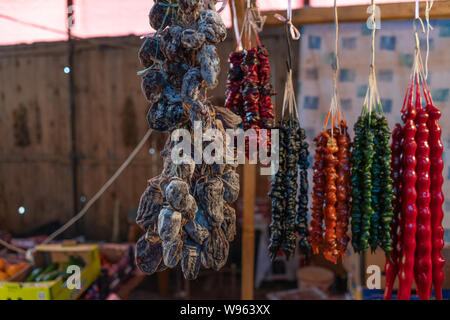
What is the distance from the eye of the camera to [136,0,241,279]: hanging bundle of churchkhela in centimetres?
97

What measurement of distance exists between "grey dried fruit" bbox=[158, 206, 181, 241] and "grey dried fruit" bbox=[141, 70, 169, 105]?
0.37 m

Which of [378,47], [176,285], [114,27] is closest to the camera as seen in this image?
[378,47]

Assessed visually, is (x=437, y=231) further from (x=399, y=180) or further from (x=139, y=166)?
(x=139, y=166)

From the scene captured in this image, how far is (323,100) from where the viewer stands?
236 centimetres

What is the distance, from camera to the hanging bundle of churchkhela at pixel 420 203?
1207 mm

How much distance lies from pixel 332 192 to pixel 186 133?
64cm

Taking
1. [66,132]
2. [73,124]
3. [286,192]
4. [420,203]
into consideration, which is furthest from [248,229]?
[66,132]

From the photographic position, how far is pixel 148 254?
3.45ft

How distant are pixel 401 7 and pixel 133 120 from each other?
4.17 metres

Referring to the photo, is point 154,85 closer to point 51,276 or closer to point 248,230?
point 248,230

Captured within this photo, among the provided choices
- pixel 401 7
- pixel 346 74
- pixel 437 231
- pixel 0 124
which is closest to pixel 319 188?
pixel 437 231

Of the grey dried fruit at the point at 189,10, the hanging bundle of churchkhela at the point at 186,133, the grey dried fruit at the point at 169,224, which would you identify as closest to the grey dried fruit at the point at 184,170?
the hanging bundle of churchkhela at the point at 186,133

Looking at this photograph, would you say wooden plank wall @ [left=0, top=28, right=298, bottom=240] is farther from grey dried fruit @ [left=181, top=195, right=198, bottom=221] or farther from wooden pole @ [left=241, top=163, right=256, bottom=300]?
grey dried fruit @ [left=181, top=195, right=198, bottom=221]

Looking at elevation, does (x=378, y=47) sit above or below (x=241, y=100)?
above
